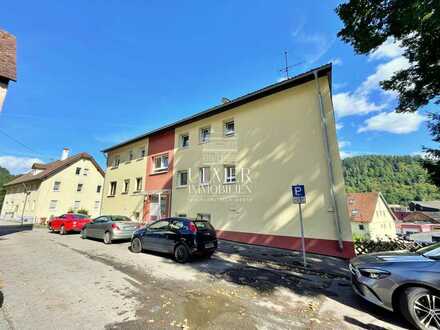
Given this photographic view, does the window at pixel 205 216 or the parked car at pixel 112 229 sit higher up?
the window at pixel 205 216

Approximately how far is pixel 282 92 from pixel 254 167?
4361mm

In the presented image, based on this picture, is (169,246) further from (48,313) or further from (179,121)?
(179,121)

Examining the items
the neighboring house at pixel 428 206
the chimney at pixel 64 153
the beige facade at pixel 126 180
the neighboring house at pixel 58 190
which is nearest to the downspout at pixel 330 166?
the beige facade at pixel 126 180

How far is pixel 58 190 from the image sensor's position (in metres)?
29.7

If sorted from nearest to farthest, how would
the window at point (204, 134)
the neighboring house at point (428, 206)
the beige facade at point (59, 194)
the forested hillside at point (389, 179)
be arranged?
the window at point (204, 134), the beige facade at point (59, 194), the neighboring house at point (428, 206), the forested hillside at point (389, 179)

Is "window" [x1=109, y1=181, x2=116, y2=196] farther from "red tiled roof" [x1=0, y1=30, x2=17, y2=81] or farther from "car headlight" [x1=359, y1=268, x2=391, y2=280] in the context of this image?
"car headlight" [x1=359, y1=268, x2=391, y2=280]

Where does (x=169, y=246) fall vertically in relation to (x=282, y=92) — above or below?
below

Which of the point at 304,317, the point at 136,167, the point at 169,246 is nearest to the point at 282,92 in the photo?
the point at 169,246

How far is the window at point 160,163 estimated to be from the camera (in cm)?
1633

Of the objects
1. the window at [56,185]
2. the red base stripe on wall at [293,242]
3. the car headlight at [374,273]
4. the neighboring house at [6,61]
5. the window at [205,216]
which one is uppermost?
the neighboring house at [6,61]

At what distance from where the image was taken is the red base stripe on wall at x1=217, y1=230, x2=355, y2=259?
26.8 ft

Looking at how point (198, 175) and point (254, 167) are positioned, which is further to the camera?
point (198, 175)

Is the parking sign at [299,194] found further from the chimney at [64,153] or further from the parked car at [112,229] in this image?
the chimney at [64,153]

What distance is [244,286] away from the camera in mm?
5273
